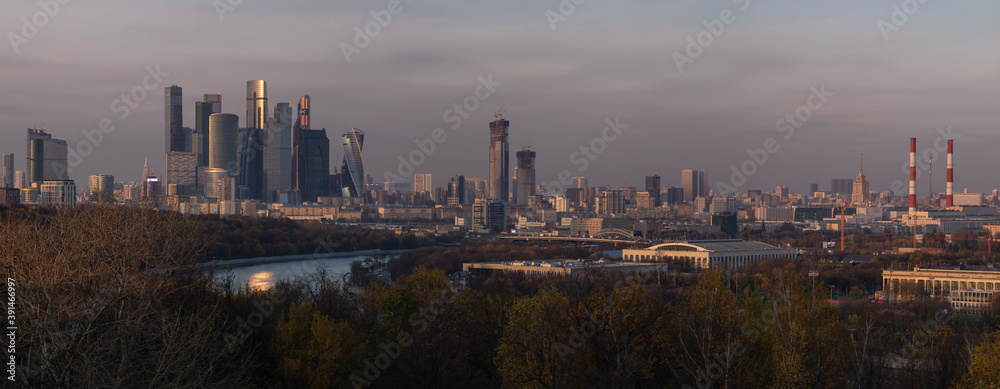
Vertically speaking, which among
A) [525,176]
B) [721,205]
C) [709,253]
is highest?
[525,176]

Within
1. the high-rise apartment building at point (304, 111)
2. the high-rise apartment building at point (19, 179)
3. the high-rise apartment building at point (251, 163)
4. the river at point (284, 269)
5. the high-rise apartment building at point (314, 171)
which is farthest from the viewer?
the high-rise apartment building at point (314, 171)

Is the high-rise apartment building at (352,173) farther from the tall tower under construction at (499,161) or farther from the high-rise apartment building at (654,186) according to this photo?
the high-rise apartment building at (654,186)

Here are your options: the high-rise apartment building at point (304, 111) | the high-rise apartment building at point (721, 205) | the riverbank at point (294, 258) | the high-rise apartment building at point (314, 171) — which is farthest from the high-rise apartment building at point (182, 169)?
the riverbank at point (294, 258)

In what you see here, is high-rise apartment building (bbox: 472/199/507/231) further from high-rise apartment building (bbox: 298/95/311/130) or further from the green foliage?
the green foliage

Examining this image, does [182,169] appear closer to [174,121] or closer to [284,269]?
[174,121]

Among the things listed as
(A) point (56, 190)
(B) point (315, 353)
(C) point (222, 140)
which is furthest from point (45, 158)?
(B) point (315, 353)

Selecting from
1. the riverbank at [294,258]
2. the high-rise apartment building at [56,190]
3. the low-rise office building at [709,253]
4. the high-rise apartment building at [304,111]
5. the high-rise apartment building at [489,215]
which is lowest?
the riverbank at [294,258]

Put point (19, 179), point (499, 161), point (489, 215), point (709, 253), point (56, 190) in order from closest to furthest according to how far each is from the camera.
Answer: point (709, 253)
point (56, 190)
point (489, 215)
point (19, 179)
point (499, 161)

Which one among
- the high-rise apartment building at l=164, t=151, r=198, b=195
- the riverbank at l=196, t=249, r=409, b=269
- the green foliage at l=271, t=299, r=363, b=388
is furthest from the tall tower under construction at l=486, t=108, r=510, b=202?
the green foliage at l=271, t=299, r=363, b=388
